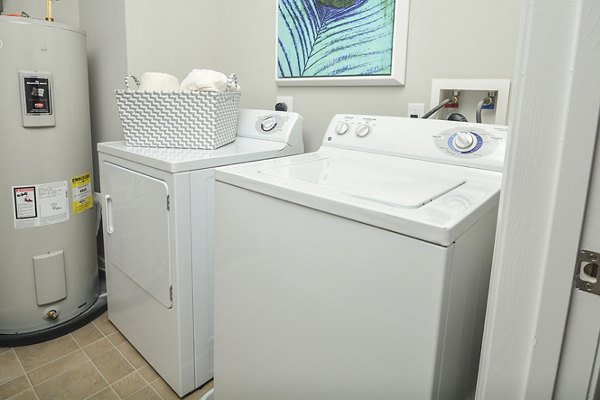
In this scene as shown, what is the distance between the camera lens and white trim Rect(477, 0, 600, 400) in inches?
20.6

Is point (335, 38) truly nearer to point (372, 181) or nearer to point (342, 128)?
point (342, 128)

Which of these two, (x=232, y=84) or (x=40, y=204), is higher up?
(x=232, y=84)

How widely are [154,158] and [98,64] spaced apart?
981 mm

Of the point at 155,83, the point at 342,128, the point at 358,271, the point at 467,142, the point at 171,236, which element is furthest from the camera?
the point at 155,83

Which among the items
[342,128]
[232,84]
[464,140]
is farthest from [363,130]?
[232,84]

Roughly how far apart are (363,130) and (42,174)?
4.43 ft

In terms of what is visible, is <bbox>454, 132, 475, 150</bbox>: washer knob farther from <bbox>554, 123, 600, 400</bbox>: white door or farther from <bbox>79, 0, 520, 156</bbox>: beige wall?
<bbox>554, 123, 600, 400</bbox>: white door

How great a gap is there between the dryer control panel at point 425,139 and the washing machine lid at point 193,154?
0.27 m

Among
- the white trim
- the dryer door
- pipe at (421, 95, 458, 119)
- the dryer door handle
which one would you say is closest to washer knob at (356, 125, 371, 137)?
pipe at (421, 95, 458, 119)

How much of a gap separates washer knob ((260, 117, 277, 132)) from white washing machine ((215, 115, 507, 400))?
0.50 meters

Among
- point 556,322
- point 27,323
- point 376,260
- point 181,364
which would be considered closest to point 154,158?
point 181,364

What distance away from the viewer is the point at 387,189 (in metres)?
0.94

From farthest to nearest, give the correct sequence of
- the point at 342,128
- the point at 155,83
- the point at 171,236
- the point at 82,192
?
1. the point at 82,192
2. the point at 155,83
3. the point at 342,128
4. the point at 171,236

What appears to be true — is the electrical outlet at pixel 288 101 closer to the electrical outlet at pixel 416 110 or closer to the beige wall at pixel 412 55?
the beige wall at pixel 412 55
